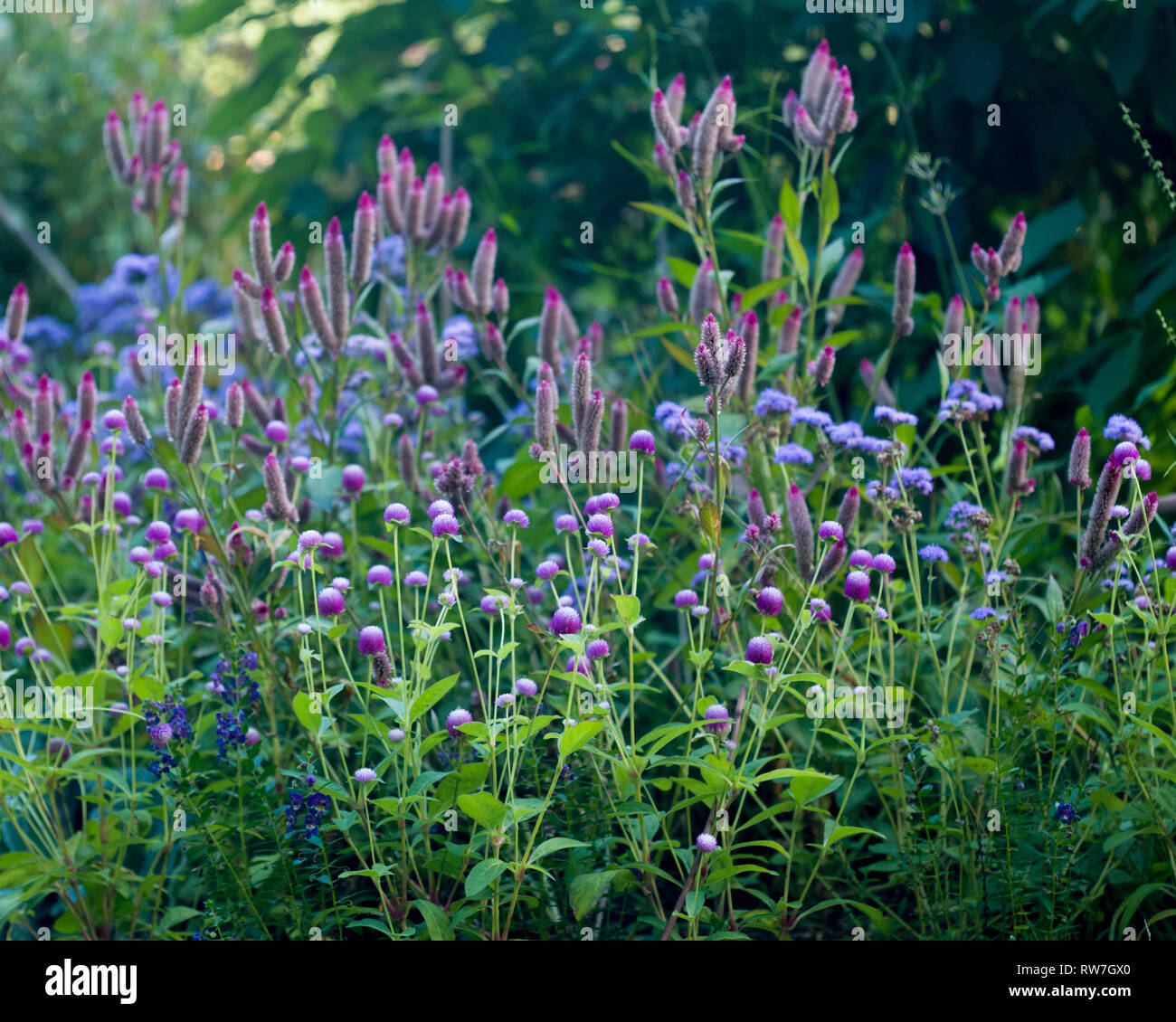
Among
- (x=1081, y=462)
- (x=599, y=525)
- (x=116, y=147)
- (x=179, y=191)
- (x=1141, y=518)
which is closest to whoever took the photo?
(x=599, y=525)

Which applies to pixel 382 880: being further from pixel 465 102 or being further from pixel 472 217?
pixel 465 102

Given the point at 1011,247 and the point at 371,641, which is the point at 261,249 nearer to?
the point at 371,641

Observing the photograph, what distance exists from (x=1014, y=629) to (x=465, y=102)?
138 inches

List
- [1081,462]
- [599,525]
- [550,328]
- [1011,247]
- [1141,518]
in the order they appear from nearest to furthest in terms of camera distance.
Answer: [599,525]
[1141,518]
[1081,462]
[1011,247]
[550,328]

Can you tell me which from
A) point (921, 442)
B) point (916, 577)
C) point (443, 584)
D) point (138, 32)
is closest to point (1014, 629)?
point (916, 577)

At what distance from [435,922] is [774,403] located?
1.16m

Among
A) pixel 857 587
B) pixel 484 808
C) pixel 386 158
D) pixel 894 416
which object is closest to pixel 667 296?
pixel 894 416

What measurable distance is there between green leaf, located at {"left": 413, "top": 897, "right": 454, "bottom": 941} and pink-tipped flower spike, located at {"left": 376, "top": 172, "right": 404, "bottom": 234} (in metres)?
1.56

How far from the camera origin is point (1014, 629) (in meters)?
2.01

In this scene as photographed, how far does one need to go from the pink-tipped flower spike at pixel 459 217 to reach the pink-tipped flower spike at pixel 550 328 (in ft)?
1.12

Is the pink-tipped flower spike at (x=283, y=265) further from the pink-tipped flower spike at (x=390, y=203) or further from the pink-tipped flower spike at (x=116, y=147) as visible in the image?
the pink-tipped flower spike at (x=116, y=147)

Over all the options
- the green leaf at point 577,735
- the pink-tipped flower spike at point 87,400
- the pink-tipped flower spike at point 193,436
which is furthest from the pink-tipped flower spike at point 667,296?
the pink-tipped flower spike at point 87,400

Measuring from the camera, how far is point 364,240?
93.3 inches

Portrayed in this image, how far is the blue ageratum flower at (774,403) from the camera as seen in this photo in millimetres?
2191
